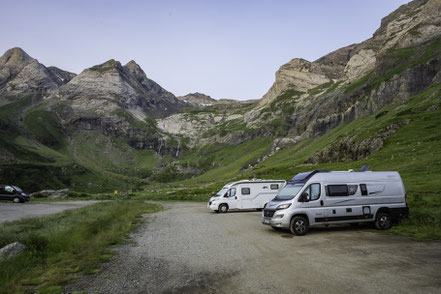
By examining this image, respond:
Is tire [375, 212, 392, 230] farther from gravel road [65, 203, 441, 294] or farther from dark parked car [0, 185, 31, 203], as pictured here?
dark parked car [0, 185, 31, 203]

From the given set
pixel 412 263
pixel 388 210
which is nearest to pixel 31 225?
pixel 412 263

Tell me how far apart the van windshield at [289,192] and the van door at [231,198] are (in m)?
14.1

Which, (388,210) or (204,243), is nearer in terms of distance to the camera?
(204,243)

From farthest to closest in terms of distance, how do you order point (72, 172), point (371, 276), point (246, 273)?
point (72, 172), point (246, 273), point (371, 276)

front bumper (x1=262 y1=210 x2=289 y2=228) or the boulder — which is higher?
front bumper (x1=262 y1=210 x2=289 y2=228)

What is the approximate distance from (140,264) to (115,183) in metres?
183

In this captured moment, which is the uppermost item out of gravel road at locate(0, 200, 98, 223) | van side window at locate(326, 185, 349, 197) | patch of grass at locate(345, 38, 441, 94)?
patch of grass at locate(345, 38, 441, 94)

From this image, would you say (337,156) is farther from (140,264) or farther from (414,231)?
(140,264)

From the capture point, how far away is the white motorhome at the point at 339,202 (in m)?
14.6

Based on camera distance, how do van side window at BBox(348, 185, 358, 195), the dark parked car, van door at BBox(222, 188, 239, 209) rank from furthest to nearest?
the dark parked car → van door at BBox(222, 188, 239, 209) → van side window at BBox(348, 185, 358, 195)

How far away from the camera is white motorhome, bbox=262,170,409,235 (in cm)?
1462

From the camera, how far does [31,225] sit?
15.5 meters

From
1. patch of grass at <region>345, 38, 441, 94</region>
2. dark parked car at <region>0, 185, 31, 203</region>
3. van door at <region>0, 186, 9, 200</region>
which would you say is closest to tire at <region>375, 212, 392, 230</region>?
dark parked car at <region>0, 185, 31, 203</region>

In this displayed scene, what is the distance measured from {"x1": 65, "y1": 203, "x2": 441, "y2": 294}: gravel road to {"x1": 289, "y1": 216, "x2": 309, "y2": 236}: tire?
0.45m
